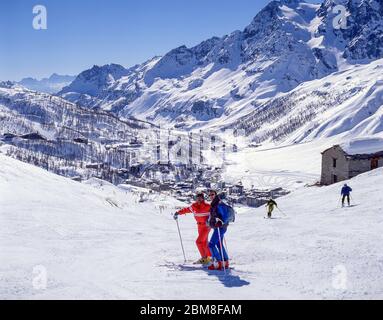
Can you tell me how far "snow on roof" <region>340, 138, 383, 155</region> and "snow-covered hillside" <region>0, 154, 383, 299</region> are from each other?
31597 mm

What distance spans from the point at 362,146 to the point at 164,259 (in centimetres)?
4705

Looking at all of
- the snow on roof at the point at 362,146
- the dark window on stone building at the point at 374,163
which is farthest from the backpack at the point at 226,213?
the dark window on stone building at the point at 374,163

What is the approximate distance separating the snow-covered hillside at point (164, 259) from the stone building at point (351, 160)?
30.5 m

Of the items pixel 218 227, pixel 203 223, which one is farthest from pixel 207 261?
pixel 218 227

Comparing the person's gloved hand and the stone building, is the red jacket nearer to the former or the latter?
the person's gloved hand

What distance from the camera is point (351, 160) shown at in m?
53.5

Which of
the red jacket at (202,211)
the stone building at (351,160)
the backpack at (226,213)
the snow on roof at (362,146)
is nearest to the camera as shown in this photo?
the backpack at (226,213)

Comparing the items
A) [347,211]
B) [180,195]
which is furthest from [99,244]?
[180,195]

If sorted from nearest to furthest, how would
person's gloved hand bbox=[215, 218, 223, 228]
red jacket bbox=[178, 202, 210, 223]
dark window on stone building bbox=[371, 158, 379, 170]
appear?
person's gloved hand bbox=[215, 218, 223, 228] → red jacket bbox=[178, 202, 210, 223] → dark window on stone building bbox=[371, 158, 379, 170]

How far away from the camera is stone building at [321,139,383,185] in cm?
5375

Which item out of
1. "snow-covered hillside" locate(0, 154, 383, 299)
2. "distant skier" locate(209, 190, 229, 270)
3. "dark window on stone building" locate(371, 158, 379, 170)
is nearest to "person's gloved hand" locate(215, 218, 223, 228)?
"distant skier" locate(209, 190, 229, 270)

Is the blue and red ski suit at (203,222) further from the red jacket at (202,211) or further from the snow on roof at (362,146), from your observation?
the snow on roof at (362,146)

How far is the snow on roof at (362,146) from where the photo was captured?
54559 mm
